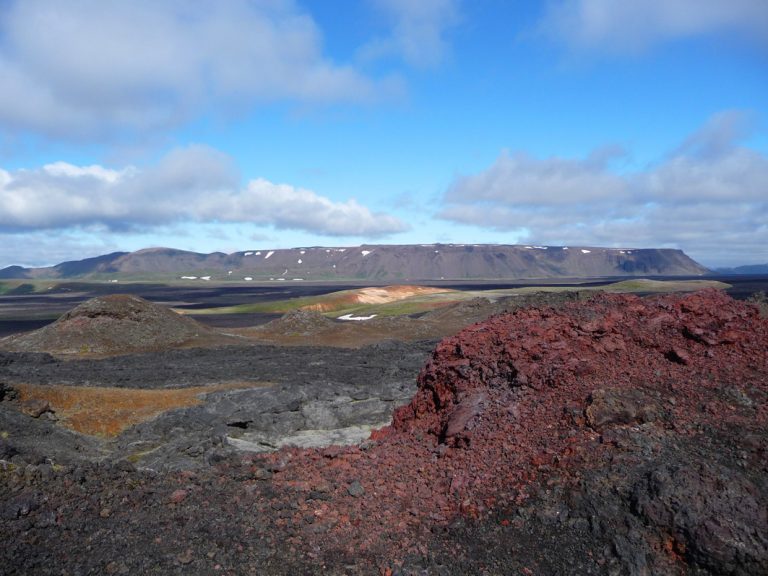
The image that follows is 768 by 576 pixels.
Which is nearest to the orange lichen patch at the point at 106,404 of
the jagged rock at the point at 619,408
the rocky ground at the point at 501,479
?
the rocky ground at the point at 501,479

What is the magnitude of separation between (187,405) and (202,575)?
16.9m

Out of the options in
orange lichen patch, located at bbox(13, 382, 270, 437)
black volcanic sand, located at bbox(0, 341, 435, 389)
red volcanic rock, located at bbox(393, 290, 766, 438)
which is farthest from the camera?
black volcanic sand, located at bbox(0, 341, 435, 389)

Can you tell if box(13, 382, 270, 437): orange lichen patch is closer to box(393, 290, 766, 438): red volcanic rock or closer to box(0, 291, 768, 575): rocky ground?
box(0, 291, 768, 575): rocky ground

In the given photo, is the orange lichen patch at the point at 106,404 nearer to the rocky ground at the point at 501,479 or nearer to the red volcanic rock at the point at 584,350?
the rocky ground at the point at 501,479

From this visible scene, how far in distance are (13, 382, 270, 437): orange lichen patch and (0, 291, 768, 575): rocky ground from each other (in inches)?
178

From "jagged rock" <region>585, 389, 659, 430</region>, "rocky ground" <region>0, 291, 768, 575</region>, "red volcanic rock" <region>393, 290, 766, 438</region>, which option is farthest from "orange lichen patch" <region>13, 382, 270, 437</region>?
"jagged rock" <region>585, 389, 659, 430</region>

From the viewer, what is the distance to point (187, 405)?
84.3 feet

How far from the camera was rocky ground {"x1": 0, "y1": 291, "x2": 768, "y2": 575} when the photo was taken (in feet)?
32.1

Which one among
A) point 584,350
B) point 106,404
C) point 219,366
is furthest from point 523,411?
point 219,366

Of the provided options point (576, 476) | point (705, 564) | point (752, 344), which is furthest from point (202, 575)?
point (752, 344)

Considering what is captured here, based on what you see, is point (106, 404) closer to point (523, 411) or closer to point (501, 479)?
point (523, 411)

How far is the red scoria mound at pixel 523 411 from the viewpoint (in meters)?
11.6

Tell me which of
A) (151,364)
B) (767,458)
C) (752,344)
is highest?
(752,344)

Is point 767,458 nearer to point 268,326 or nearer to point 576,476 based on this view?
point 576,476
